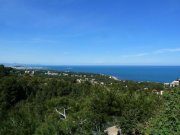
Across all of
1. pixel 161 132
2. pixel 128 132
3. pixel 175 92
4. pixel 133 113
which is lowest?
pixel 128 132

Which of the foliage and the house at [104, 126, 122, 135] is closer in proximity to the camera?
the foliage

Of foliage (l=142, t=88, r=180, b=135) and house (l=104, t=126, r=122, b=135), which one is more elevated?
foliage (l=142, t=88, r=180, b=135)

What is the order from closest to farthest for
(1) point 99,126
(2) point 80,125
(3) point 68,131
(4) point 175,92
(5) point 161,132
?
(5) point 161,132 → (4) point 175,92 → (3) point 68,131 → (2) point 80,125 → (1) point 99,126

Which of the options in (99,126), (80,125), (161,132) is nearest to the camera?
(161,132)

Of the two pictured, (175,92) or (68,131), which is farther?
(68,131)

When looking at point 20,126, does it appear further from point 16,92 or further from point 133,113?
point 16,92

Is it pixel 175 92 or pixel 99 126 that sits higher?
pixel 175 92

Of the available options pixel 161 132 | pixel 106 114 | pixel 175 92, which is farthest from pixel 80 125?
pixel 161 132

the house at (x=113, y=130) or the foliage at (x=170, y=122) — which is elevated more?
the foliage at (x=170, y=122)

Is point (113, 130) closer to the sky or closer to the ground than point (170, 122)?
closer to the ground

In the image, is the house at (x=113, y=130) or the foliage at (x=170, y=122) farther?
the house at (x=113, y=130)

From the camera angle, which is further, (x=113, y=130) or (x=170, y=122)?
(x=113, y=130)
